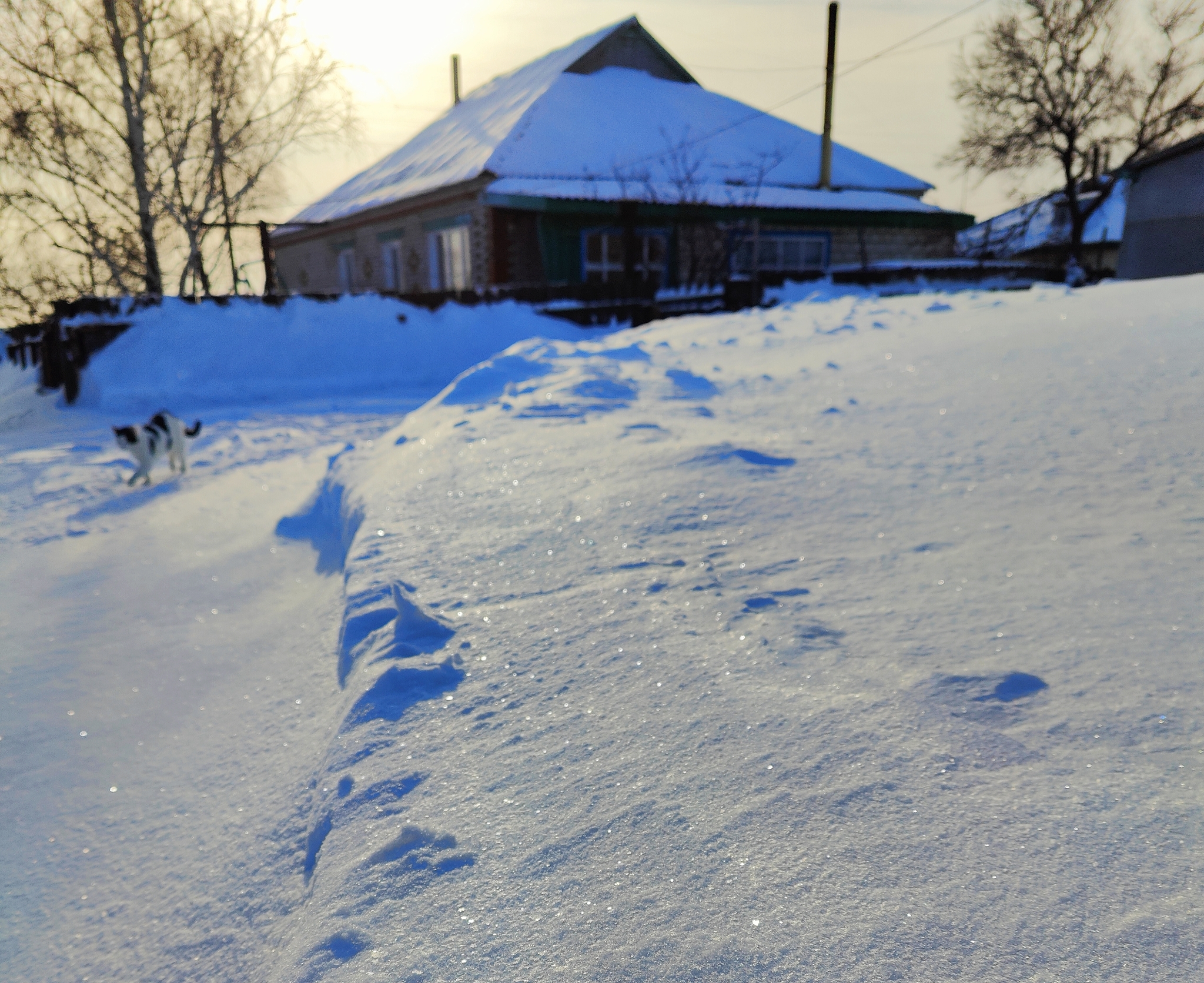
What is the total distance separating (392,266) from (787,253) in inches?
370

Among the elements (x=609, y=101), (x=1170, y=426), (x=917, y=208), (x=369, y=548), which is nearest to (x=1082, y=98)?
(x=917, y=208)

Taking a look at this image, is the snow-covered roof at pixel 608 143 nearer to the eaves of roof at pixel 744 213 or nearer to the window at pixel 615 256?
the eaves of roof at pixel 744 213

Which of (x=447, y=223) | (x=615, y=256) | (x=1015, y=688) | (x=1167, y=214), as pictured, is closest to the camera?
(x=1015, y=688)

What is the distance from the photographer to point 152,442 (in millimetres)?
5039

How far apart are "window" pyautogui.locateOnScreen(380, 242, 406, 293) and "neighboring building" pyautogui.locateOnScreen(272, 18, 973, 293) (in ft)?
0.12

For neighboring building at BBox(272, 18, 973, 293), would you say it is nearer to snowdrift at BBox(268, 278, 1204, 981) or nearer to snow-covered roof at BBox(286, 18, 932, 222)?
snow-covered roof at BBox(286, 18, 932, 222)

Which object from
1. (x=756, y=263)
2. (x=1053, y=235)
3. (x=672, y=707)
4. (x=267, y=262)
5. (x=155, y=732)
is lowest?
(x=155, y=732)

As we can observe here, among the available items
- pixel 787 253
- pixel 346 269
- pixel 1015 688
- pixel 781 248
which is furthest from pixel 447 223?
pixel 1015 688

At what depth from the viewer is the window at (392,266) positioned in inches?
708

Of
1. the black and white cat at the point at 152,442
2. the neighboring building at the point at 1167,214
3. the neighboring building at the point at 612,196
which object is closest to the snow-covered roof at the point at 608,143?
the neighboring building at the point at 612,196

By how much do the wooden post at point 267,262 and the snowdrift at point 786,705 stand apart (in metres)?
12.9

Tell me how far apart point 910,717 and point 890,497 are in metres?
1.08

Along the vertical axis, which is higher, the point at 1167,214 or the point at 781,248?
the point at 1167,214

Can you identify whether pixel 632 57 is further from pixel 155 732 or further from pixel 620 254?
pixel 155 732
